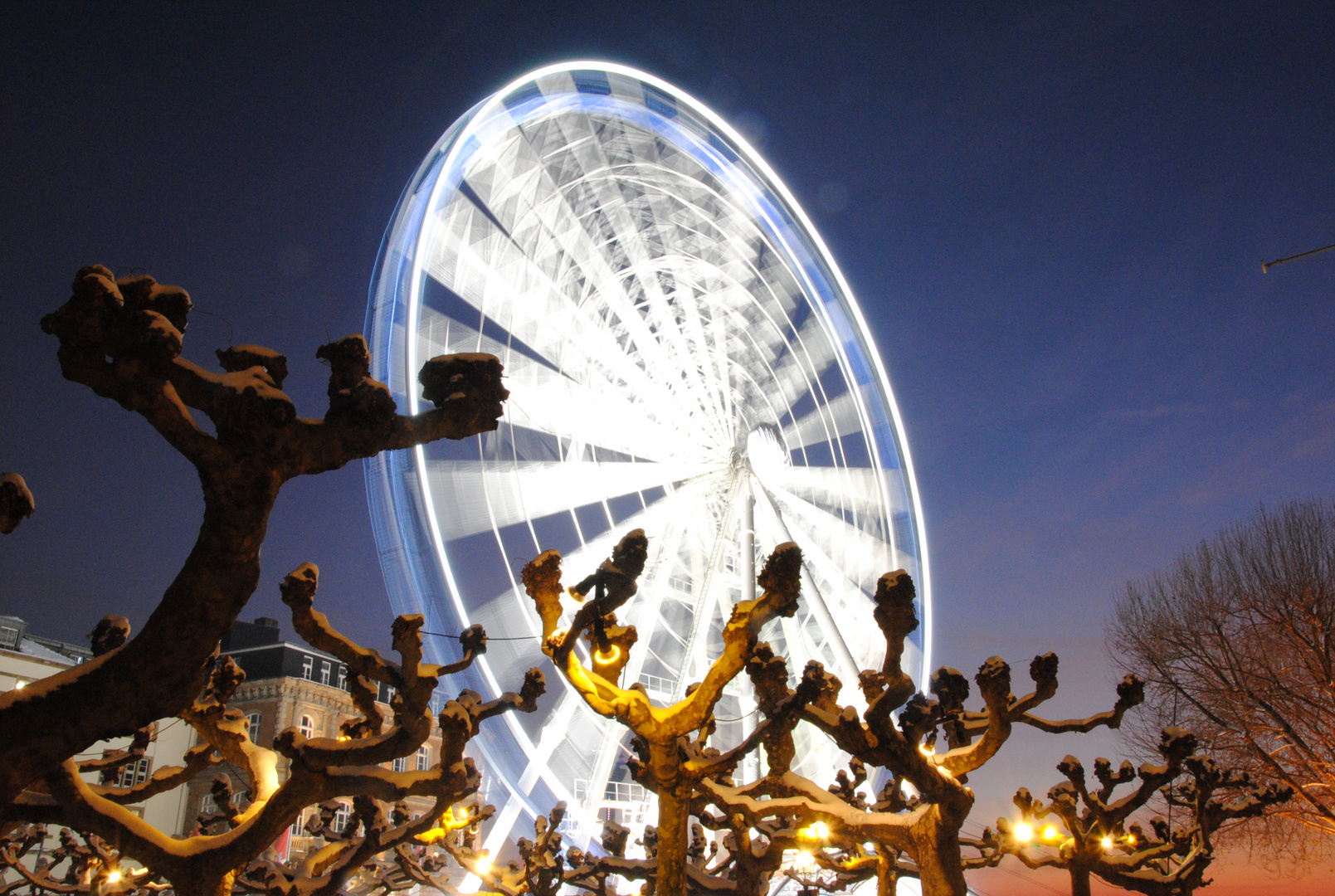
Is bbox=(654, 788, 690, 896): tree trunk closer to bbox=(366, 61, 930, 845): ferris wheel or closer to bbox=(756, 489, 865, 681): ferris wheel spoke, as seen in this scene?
bbox=(366, 61, 930, 845): ferris wheel

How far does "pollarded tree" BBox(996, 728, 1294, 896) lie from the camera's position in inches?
336

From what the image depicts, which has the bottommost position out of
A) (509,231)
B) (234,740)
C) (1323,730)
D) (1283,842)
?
(234,740)

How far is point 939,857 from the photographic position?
5.67 metres

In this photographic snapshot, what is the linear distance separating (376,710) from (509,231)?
6228 mm

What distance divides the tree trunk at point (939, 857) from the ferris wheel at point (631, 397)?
4.49 m

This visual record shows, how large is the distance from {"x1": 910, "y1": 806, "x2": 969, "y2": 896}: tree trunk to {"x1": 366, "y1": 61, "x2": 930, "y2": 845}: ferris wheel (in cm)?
449

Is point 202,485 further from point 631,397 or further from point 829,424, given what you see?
point 829,424

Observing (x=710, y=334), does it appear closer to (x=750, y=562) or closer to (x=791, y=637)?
(x=750, y=562)

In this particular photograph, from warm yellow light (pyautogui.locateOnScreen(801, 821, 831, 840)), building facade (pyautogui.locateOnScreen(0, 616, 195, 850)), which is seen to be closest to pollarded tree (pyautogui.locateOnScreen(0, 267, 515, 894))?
warm yellow light (pyautogui.locateOnScreen(801, 821, 831, 840))

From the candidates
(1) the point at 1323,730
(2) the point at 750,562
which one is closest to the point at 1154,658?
(1) the point at 1323,730

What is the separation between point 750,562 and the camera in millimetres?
11898

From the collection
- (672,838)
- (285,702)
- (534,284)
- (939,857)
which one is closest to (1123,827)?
(939,857)

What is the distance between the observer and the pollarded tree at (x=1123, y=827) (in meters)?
8.53

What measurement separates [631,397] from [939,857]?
8.00m
